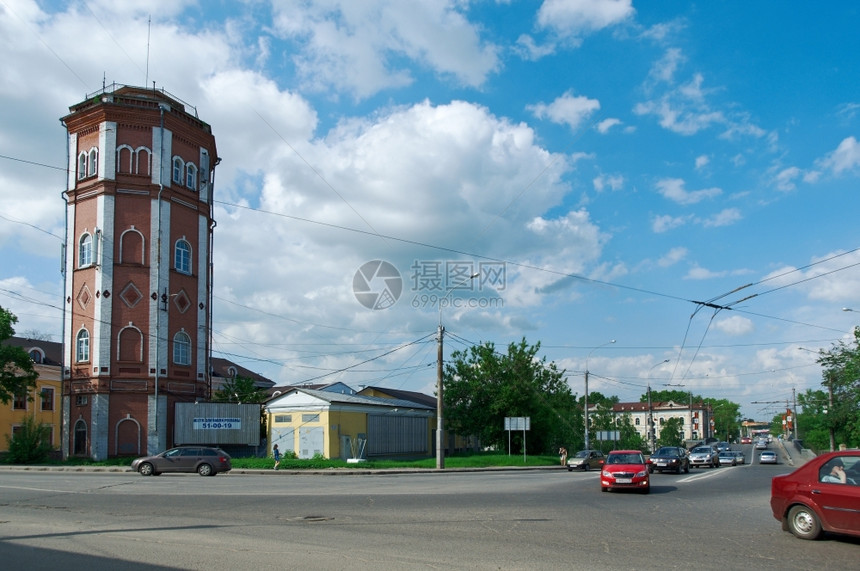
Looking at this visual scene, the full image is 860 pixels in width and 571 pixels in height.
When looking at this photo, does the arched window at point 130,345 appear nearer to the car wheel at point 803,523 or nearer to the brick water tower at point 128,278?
the brick water tower at point 128,278

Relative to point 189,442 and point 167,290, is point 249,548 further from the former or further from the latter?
point 167,290

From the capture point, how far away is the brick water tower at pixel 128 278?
44750mm

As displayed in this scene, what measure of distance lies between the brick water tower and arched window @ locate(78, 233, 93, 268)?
0.25 ft

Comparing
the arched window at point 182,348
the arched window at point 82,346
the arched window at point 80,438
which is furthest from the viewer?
the arched window at point 182,348

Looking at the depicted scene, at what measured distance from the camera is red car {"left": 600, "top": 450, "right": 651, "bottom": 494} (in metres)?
21.8

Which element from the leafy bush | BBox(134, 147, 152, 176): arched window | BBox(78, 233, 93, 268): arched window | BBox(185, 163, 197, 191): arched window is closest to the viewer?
the leafy bush

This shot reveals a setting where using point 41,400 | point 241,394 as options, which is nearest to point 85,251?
point 241,394

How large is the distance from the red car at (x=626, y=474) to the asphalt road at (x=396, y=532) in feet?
4.16

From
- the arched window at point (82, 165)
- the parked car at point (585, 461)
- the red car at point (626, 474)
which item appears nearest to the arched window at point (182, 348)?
the arched window at point (82, 165)

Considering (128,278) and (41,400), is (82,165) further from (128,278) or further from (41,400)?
(41,400)

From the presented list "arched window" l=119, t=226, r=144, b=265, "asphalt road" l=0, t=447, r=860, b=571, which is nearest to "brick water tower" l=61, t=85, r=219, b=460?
"arched window" l=119, t=226, r=144, b=265

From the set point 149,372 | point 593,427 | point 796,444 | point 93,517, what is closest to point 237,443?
point 149,372

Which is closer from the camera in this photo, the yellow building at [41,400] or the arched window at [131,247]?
the arched window at [131,247]

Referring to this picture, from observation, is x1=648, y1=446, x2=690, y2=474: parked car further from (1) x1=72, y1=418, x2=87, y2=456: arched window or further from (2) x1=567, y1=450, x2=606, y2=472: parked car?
(1) x1=72, y1=418, x2=87, y2=456: arched window
